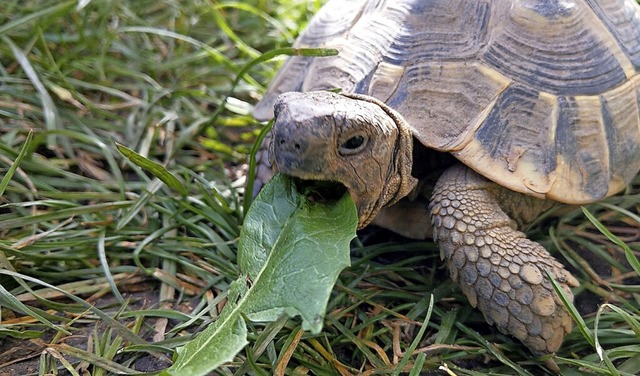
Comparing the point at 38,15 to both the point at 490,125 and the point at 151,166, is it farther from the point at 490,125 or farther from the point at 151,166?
the point at 490,125

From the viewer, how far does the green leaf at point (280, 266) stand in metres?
1.36

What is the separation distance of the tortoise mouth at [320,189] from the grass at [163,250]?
353 mm

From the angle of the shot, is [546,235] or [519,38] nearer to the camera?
[519,38]

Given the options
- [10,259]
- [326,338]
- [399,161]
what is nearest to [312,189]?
[399,161]

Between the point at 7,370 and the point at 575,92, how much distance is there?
6.29 ft

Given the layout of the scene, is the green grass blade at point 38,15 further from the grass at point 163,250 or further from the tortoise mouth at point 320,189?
the tortoise mouth at point 320,189

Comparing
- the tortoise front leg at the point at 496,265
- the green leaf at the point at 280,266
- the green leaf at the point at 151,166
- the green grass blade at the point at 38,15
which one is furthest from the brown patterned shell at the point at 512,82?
the green grass blade at the point at 38,15

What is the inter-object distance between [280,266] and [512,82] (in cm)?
99

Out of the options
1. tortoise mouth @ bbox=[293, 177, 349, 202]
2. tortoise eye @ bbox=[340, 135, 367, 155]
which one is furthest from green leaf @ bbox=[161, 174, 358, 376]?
tortoise eye @ bbox=[340, 135, 367, 155]

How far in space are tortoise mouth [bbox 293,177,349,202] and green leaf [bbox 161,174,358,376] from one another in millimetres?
22

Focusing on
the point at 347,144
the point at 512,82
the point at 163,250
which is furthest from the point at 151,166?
the point at 512,82

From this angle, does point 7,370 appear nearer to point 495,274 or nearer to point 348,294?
point 348,294

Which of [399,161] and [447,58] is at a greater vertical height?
[447,58]

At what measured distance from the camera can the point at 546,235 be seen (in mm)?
2264
